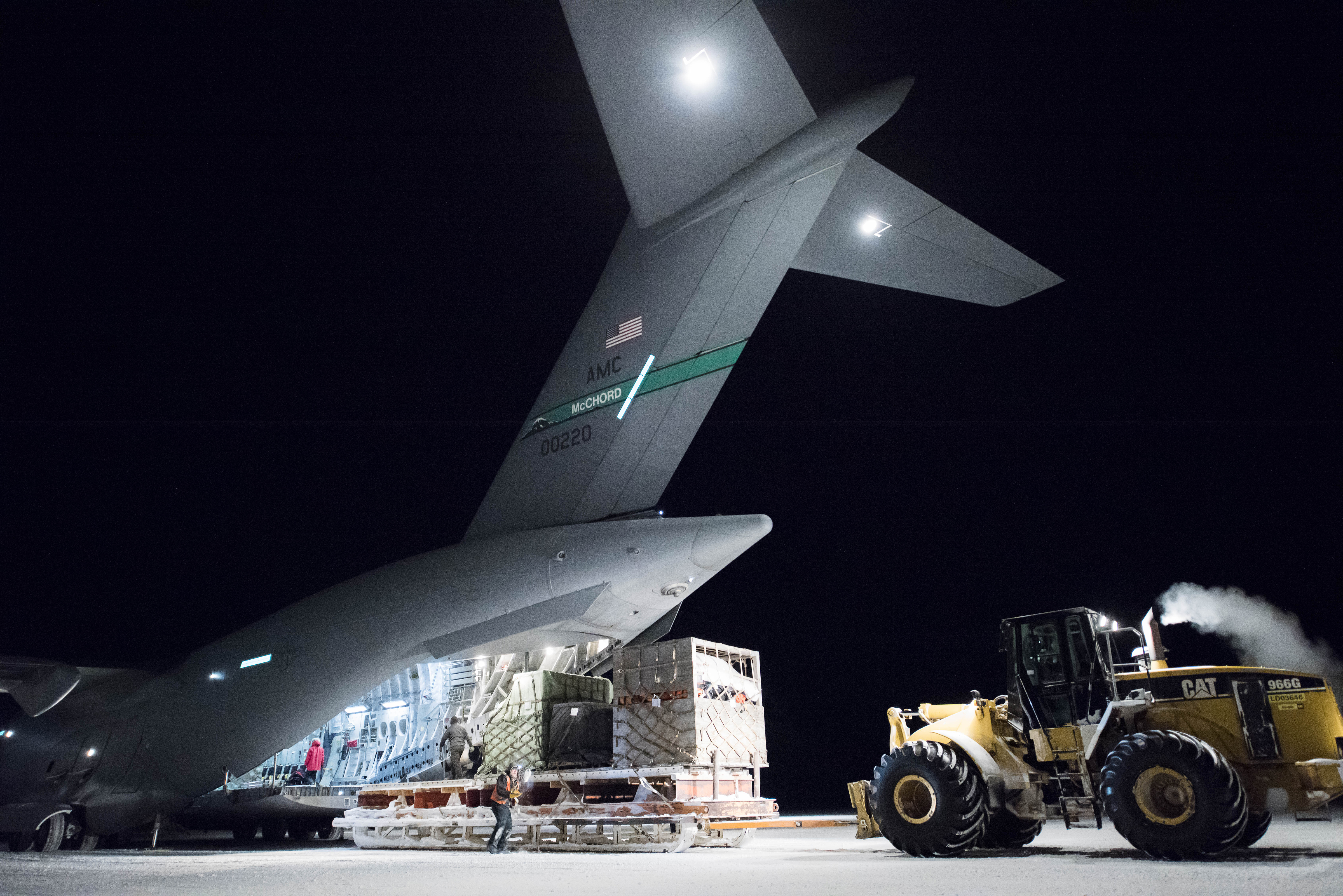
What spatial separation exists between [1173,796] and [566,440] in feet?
17.9

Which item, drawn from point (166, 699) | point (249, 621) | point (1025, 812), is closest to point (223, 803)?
point (166, 699)

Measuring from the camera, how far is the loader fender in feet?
22.1

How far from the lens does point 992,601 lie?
2050cm

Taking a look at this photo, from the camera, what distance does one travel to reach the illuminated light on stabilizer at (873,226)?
24.3 ft

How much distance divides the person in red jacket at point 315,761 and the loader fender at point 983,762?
7.37 metres

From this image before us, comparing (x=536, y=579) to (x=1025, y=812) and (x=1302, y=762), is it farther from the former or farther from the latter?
(x=1302, y=762)

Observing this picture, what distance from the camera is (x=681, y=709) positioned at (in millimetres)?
8305

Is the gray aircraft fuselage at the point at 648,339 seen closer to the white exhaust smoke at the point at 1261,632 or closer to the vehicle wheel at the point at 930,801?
the vehicle wheel at the point at 930,801

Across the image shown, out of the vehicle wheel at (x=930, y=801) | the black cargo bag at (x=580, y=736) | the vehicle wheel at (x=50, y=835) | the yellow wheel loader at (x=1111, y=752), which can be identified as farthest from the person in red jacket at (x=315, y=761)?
the vehicle wheel at (x=930, y=801)

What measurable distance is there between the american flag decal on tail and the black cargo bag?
371 cm

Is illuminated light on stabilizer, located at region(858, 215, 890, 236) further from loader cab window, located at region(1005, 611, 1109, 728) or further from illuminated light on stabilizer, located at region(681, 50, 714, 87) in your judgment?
loader cab window, located at region(1005, 611, 1109, 728)

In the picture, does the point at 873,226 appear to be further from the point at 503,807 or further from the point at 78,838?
the point at 78,838

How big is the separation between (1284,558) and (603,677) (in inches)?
603

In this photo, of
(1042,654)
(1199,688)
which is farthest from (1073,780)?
(1199,688)
